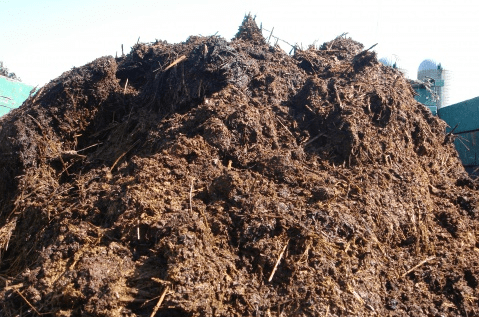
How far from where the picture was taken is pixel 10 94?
8836 mm

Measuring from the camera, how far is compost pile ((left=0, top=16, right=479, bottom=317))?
2881 millimetres

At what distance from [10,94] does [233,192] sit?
7092 mm

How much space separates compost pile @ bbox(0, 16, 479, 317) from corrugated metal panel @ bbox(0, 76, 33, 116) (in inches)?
168

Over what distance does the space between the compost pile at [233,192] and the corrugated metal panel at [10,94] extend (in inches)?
168

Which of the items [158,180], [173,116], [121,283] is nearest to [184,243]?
[121,283]

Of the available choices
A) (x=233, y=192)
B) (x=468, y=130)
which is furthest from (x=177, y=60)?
(x=468, y=130)

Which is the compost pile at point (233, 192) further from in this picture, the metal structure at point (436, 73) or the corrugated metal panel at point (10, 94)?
the metal structure at point (436, 73)

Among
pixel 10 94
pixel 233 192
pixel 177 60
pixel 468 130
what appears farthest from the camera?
pixel 10 94

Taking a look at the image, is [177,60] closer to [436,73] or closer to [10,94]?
[10,94]

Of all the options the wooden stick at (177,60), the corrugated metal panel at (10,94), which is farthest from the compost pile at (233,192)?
the corrugated metal panel at (10,94)

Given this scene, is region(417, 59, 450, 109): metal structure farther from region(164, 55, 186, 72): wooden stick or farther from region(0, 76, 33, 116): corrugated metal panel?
region(164, 55, 186, 72): wooden stick

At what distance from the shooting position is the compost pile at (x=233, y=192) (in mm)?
2881

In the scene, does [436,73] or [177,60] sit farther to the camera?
[436,73]

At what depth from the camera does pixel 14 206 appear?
4.00 metres
